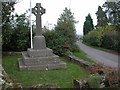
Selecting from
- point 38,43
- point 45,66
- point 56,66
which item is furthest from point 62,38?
point 45,66

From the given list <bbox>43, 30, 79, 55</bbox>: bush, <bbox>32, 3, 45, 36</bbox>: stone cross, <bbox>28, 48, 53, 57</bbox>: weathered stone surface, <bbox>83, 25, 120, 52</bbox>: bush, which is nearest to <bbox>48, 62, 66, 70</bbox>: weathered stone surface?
<bbox>28, 48, 53, 57</bbox>: weathered stone surface

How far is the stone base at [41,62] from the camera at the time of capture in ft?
25.5

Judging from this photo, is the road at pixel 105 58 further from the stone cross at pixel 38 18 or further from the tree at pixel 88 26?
the tree at pixel 88 26

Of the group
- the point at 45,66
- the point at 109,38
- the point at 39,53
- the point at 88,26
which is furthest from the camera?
the point at 88,26

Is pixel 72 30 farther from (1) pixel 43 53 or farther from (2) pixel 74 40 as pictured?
(1) pixel 43 53

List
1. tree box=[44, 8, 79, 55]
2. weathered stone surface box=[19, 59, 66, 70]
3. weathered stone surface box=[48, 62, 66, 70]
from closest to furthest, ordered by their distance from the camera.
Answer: weathered stone surface box=[19, 59, 66, 70]
weathered stone surface box=[48, 62, 66, 70]
tree box=[44, 8, 79, 55]

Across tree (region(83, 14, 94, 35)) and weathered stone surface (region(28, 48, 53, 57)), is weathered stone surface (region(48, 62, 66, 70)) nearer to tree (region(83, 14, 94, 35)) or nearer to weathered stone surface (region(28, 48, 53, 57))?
weathered stone surface (region(28, 48, 53, 57))

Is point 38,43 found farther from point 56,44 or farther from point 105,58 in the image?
A: point 105,58

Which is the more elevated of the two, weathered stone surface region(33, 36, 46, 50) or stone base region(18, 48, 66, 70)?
weathered stone surface region(33, 36, 46, 50)

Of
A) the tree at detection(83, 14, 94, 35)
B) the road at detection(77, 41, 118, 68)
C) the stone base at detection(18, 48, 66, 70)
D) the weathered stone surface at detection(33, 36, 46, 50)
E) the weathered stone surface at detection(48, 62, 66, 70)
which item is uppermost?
the tree at detection(83, 14, 94, 35)

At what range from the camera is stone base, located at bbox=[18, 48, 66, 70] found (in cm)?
778

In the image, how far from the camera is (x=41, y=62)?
26.6 feet

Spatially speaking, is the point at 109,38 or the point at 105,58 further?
the point at 109,38

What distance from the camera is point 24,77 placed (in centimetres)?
635
